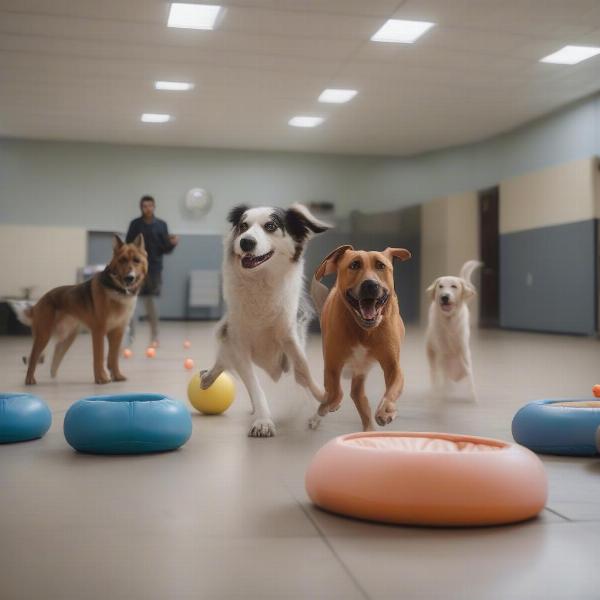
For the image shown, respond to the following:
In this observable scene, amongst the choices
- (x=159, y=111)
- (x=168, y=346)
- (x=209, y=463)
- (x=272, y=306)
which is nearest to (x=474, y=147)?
(x=159, y=111)

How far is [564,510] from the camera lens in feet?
7.27

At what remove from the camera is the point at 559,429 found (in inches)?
117

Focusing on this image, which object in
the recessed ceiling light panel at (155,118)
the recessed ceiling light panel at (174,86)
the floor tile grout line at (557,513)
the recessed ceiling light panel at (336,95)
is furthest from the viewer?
the recessed ceiling light panel at (155,118)

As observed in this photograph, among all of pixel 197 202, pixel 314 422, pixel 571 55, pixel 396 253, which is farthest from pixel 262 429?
pixel 197 202

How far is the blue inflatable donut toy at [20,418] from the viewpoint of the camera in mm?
3176

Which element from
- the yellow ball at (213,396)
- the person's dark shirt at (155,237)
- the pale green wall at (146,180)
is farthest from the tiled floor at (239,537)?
the pale green wall at (146,180)

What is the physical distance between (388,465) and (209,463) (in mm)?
989

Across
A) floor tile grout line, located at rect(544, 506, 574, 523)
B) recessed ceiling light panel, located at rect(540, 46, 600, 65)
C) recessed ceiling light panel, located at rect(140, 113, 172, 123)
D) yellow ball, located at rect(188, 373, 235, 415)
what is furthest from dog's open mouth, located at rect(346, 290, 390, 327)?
recessed ceiling light panel, located at rect(140, 113, 172, 123)

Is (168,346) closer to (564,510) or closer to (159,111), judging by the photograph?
(159,111)

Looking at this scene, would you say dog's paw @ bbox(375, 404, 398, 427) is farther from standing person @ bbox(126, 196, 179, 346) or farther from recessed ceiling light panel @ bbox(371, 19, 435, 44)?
recessed ceiling light panel @ bbox(371, 19, 435, 44)

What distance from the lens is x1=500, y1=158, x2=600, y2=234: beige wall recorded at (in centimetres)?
1191

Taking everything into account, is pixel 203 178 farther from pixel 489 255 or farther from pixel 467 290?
pixel 467 290

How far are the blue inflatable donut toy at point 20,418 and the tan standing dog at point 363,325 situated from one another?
3.95 feet

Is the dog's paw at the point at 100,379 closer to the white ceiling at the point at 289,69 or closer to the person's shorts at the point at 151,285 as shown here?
the person's shorts at the point at 151,285
